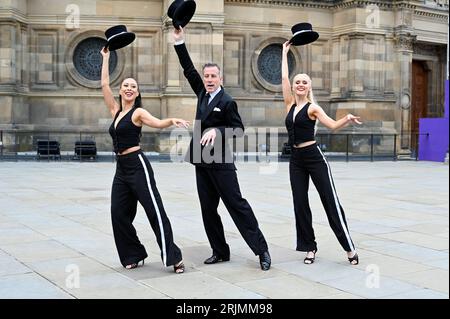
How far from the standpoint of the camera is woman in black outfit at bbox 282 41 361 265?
6.81m

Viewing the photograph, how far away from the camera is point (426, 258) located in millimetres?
7078

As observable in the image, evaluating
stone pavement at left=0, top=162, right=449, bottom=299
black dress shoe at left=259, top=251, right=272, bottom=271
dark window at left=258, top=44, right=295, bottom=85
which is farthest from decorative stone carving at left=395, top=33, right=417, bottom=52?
black dress shoe at left=259, top=251, right=272, bottom=271

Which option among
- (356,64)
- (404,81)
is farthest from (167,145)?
(404,81)

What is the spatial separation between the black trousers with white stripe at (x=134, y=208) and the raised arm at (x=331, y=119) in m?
1.82

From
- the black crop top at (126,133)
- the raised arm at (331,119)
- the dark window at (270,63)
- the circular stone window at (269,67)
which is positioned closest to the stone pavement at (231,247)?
the black crop top at (126,133)

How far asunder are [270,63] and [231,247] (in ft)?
61.9

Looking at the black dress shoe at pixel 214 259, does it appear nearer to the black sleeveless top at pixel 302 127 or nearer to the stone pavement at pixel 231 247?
the stone pavement at pixel 231 247

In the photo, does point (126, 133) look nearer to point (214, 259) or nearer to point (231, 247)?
point (214, 259)

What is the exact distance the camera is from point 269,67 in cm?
2586

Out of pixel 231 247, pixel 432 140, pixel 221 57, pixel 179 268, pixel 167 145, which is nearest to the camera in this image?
pixel 179 268

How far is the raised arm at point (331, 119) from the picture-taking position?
622 cm

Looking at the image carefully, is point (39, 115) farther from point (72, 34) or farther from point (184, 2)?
point (184, 2)

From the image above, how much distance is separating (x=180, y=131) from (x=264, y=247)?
54.9 ft
